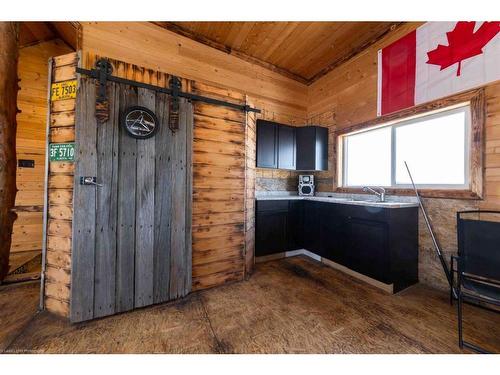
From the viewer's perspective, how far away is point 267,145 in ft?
11.1

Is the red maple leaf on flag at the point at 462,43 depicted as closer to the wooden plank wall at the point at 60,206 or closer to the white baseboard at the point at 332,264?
the white baseboard at the point at 332,264

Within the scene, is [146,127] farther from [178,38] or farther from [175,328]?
[178,38]

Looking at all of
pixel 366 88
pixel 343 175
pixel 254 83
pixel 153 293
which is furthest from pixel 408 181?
pixel 153 293

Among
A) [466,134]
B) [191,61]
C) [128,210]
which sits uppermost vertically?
[191,61]

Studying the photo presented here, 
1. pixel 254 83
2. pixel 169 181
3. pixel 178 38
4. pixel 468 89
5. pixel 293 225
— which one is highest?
pixel 178 38

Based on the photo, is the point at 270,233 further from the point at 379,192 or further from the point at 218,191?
the point at 379,192

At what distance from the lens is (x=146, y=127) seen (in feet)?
5.97

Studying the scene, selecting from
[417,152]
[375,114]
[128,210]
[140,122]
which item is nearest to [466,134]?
[417,152]

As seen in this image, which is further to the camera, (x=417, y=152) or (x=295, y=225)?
(x=295, y=225)

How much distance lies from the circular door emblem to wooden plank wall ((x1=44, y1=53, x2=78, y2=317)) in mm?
428

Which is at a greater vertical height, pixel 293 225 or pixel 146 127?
pixel 146 127

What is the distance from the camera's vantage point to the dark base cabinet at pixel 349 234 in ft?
7.09

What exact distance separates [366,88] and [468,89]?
120cm

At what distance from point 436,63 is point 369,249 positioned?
2.28 m
